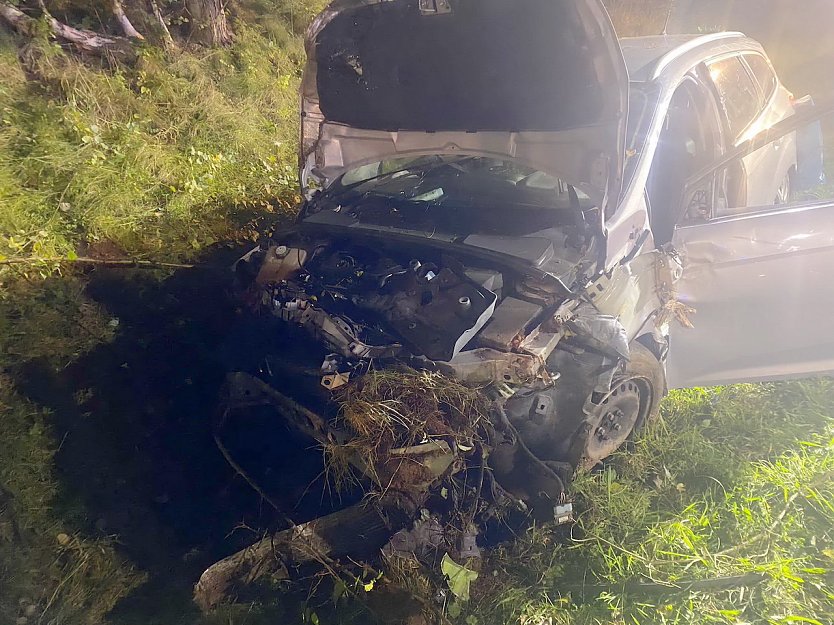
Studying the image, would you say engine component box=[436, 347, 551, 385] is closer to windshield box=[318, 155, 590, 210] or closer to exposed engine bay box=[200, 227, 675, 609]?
exposed engine bay box=[200, 227, 675, 609]

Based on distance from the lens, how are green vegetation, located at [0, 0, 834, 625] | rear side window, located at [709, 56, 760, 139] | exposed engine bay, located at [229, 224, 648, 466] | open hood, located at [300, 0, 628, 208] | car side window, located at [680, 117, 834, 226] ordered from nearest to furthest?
1. open hood, located at [300, 0, 628, 208]
2. exposed engine bay, located at [229, 224, 648, 466]
3. green vegetation, located at [0, 0, 834, 625]
4. car side window, located at [680, 117, 834, 226]
5. rear side window, located at [709, 56, 760, 139]

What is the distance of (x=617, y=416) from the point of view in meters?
2.62

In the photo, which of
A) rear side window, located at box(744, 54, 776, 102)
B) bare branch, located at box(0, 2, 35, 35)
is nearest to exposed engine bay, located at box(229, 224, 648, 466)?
rear side window, located at box(744, 54, 776, 102)

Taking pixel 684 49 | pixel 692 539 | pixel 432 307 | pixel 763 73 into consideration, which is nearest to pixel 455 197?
pixel 432 307

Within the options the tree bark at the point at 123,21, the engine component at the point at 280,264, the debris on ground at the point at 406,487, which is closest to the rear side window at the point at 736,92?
the debris on ground at the point at 406,487

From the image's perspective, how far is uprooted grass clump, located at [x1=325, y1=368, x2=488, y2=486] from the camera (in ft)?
6.46

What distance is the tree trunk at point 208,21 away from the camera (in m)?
5.65

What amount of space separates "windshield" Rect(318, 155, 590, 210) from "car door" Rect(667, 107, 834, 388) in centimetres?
73

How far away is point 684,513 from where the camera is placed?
8.13 ft

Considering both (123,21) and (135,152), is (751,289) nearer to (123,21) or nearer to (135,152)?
→ (135,152)

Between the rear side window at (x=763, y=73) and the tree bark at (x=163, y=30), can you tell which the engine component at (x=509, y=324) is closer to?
the rear side window at (x=763, y=73)

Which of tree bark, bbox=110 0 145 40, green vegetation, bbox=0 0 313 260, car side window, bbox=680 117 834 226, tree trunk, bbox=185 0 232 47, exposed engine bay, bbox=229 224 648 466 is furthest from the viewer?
tree trunk, bbox=185 0 232 47

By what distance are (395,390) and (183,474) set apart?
145cm

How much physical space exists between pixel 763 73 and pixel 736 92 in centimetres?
79
